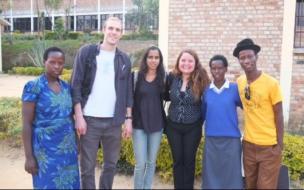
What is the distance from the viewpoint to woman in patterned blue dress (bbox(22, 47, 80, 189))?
148 inches

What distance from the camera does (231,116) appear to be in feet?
13.7

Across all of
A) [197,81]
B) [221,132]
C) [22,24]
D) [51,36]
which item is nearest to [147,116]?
[197,81]

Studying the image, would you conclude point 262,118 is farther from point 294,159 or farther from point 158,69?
point 294,159

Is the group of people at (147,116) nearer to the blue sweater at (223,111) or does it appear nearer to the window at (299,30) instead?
the blue sweater at (223,111)

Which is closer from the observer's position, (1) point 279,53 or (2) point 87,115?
(2) point 87,115

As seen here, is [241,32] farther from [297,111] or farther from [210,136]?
[210,136]

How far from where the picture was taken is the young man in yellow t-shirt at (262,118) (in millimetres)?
3887

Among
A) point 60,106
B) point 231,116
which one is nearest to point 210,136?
point 231,116

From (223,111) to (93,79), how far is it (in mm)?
1328

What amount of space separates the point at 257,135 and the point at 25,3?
49108mm

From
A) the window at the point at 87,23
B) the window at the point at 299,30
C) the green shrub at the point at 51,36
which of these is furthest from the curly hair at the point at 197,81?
the window at the point at 87,23

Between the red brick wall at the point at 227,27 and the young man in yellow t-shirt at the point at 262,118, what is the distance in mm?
4857

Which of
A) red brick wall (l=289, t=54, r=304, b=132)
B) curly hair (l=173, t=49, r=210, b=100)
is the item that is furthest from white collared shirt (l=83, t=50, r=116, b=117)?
red brick wall (l=289, t=54, r=304, b=132)

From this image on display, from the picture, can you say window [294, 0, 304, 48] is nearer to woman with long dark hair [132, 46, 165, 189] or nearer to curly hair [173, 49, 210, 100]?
curly hair [173, 49, 210, 100]
